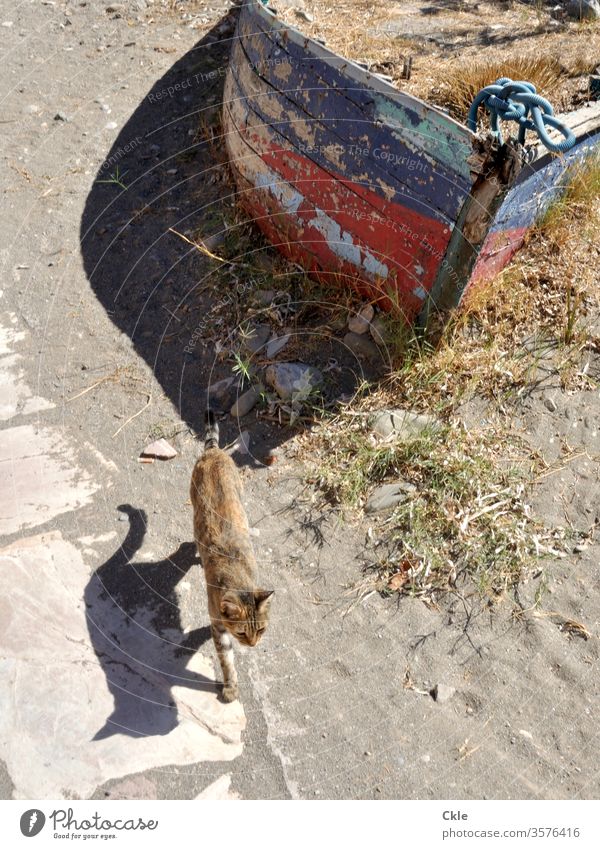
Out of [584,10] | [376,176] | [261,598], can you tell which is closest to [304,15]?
[584,10]

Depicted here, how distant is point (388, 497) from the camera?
16.5 ft

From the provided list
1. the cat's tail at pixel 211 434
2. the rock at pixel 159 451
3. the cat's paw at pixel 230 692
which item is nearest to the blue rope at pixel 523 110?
the cat's tail at pixel 211 434

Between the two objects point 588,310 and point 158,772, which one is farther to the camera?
point 588,310

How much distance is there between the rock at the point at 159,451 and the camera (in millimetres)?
5512

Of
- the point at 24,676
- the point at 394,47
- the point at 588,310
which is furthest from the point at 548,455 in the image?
the point at 394,47

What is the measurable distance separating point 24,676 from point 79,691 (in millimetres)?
361

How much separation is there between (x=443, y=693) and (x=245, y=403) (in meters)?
2.67

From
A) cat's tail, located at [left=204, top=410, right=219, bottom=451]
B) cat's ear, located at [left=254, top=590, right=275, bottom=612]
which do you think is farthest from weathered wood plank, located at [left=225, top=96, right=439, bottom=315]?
cat's ear, located at [left=254, top=590, right=275, bottom=612]

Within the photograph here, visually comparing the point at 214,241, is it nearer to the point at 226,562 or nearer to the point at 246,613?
the point at 226,562

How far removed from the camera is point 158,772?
3951mm

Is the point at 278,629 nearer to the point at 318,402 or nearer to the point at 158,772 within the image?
the point at 158,772

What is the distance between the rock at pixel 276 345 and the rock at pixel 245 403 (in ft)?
1.25

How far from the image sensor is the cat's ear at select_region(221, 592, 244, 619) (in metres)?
3.91

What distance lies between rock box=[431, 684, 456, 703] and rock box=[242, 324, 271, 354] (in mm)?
3098
